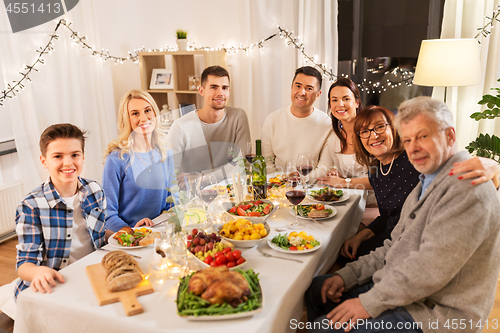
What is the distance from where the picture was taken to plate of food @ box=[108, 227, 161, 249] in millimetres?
1447

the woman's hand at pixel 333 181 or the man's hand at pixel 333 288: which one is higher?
the woman's hand at pixel 333 181

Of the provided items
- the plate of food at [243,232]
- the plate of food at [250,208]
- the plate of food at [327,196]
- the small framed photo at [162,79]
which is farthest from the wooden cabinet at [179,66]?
the plate of food at [243,232]

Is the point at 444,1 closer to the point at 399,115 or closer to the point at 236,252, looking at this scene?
the point at 399,115

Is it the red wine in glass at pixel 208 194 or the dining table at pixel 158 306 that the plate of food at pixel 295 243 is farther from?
the red wine in glass at pixel 208 194

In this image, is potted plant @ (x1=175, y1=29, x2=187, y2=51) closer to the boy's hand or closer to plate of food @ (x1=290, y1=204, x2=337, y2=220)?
plate of food @ (x1=290, y1=204, x2=337, y2=220)

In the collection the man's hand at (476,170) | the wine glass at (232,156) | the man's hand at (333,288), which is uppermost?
the man's hand at (476,170)

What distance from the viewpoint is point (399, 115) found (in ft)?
4.44

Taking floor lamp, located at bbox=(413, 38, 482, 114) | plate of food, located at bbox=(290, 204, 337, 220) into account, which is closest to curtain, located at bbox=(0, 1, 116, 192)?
plate of food, located at bbox=(290, 204, 337, 220)

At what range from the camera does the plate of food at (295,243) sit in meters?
1.38

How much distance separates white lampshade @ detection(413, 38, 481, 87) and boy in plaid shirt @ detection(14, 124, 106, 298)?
245 cm

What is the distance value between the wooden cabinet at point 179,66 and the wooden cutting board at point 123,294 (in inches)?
111

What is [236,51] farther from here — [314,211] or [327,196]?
[314,211]

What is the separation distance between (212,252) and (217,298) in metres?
0.28

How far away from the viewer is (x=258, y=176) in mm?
1946
